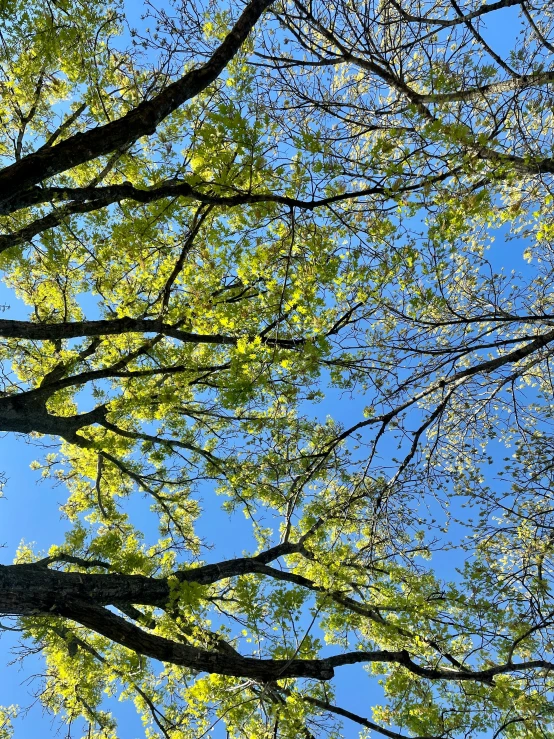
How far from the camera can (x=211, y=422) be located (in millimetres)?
9641

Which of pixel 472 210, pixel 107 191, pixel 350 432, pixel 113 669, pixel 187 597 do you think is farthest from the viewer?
pixel 113 669

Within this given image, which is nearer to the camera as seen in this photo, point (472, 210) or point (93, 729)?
point (472, 210)

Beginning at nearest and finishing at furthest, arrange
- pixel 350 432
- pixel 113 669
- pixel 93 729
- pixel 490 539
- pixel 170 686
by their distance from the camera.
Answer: pixel 490 539 < pixel 350 432 < pixel 113 669 < pixel 170 686 < pixel 93 729

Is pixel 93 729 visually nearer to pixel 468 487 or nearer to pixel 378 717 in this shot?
pixel 378 717

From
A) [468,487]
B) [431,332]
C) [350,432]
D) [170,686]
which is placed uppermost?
[431,332]

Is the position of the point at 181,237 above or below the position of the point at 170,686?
above

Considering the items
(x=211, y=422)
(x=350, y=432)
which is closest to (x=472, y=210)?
(x=350, y=432)

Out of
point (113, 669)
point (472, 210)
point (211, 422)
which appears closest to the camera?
point (472, 210)

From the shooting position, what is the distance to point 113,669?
7.36 m

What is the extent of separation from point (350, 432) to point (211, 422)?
4.24 metres

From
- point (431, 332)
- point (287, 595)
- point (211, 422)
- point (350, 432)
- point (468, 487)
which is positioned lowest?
point (287, 595)

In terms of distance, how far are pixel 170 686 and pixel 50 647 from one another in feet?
8.29

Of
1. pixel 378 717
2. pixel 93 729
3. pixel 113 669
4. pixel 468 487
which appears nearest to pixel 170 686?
pixel 113 669

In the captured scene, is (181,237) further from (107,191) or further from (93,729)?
(93,729)
